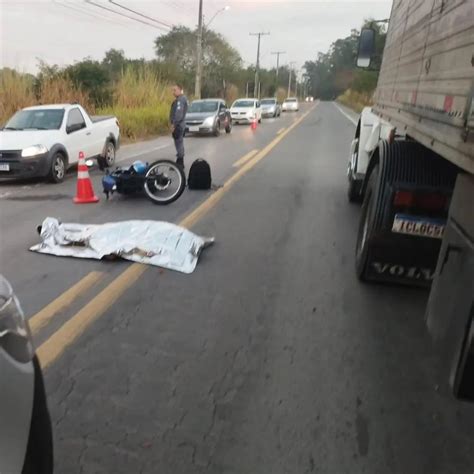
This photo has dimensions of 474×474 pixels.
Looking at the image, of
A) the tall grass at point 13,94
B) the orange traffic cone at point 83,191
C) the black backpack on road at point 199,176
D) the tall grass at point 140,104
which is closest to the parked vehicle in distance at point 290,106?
the tall grass at point 140,104

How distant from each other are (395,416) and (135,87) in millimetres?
25510

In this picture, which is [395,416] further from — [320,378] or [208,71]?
[208,71]

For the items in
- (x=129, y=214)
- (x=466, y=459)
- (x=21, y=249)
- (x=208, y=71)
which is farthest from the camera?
(x=208, y=71)

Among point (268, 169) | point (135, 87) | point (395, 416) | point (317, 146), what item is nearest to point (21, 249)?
point (395, 416)

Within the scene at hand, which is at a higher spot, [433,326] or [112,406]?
[433,326]

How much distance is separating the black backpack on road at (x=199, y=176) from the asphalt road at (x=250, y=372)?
334cm

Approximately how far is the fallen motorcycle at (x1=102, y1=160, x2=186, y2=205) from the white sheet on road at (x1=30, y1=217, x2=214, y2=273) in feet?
7.26

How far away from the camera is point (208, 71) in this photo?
6019cm

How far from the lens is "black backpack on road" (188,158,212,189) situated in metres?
9.09

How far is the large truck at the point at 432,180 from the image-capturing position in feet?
7.86

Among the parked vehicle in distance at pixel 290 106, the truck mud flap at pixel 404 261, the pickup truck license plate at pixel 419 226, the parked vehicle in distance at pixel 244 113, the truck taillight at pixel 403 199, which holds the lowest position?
the parked vehicle in distance at pixel 290 106

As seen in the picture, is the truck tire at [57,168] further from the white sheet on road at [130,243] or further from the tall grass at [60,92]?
the tall grass at [60,92]

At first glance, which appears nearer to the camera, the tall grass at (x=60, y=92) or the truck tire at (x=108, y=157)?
the truck tire at (x=108, y=157)

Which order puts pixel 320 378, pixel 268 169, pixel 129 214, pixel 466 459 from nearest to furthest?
1. pixel 466 459
2. pixel 320 378
3. pixel 129 214
4. pixel 268 169
